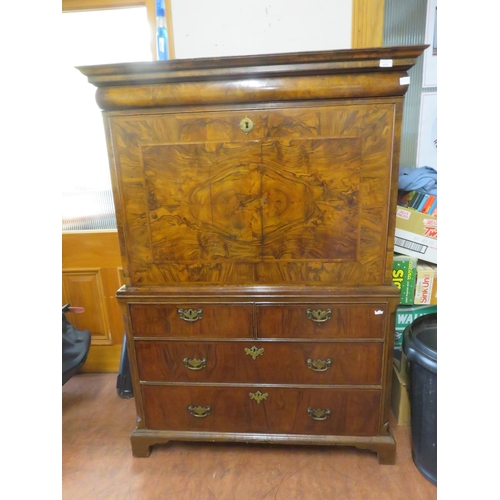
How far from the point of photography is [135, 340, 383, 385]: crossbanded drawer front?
136 centimetres

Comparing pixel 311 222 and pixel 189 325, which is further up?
pixel 311 222

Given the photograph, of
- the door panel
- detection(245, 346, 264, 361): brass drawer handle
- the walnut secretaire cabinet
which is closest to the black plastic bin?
the walnut secretaire cabinet

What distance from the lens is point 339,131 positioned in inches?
46.1

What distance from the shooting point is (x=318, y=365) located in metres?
1.38

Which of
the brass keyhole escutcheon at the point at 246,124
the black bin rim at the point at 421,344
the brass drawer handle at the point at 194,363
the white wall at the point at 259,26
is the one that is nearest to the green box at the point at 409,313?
the black bin rim at the point at 421,344

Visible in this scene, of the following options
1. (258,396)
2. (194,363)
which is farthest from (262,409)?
(194,363)

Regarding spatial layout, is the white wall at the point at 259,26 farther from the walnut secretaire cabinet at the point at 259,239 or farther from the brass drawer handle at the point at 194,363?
the brass drawer handle at the point at 194,363

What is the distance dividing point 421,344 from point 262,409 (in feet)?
2.31

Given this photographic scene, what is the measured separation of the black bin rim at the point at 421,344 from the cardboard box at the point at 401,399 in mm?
245

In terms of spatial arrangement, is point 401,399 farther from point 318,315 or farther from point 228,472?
point 228,472

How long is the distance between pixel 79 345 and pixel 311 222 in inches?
55.2
